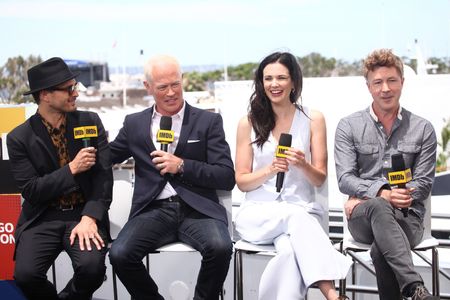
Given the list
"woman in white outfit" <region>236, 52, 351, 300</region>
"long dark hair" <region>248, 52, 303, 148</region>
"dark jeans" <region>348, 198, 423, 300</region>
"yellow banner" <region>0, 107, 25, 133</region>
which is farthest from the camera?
"yellow banner" <region>0, 107, 25, 133</region>

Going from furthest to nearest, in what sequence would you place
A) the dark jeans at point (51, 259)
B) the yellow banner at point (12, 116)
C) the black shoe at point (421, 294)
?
the yellow banner at point (12, 116) < the dark jeans at point (51, 259) < the black shoe at point (421, 294)

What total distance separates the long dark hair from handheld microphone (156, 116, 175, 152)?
562 mm

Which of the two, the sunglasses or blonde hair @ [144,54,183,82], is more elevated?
blonde hair @ [144,54,183,82]

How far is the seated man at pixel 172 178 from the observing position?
11.9ft

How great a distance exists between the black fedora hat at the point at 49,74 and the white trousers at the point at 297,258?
1297mm

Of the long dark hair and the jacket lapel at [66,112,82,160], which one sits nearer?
the jacket lapel at [66,112,82,160]

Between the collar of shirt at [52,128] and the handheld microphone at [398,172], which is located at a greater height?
the collar of shirt at [52,128]

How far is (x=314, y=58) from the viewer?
75188mm

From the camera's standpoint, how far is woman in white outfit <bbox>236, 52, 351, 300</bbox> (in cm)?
346

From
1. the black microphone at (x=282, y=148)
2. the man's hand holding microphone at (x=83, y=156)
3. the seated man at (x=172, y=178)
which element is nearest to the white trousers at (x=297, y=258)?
the black microphone at (x=282, y=148)

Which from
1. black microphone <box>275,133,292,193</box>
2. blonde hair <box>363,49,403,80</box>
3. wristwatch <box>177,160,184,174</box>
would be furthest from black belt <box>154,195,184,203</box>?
blonde hair <box>363,49,403,80</box>

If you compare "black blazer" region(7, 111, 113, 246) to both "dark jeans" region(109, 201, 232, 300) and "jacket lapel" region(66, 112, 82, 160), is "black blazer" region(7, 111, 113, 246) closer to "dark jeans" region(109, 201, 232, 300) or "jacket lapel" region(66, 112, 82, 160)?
"jacket lapel" region(66, 112, 82, 160)

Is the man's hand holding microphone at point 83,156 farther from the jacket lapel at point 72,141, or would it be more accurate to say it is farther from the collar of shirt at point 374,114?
the collar of shirt at point 374,114

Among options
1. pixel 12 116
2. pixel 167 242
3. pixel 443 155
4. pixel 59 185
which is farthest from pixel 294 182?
pixel 443 155
